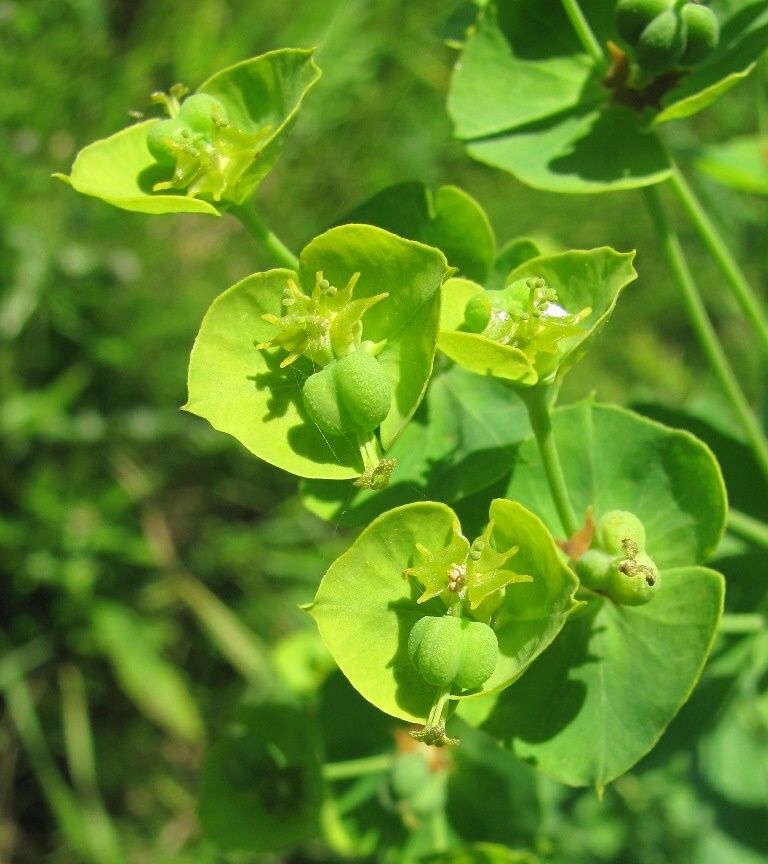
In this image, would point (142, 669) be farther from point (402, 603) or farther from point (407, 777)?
point (402, 603)

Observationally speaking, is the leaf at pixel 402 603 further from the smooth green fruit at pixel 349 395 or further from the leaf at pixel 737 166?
the leaf at pixel 737 166

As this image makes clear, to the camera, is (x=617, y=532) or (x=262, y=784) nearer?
(x=617, y=532)

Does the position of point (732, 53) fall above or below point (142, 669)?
above

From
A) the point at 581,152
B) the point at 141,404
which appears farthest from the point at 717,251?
the point at 141,404

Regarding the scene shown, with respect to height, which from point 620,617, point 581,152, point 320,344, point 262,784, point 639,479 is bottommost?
point 262,784

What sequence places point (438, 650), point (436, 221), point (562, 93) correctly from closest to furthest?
point (438, 650) < point (436, 221) < point (562, 93)

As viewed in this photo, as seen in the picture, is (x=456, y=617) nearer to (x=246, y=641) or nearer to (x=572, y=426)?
(x=572, y=426)

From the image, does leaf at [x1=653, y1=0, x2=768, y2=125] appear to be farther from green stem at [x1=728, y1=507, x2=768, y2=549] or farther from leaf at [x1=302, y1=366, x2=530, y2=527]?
green stem at [x1=728, y1=507, x2=768, y2=549]

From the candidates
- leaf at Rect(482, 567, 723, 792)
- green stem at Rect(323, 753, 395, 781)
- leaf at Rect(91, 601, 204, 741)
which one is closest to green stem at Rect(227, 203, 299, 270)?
leaf at Rect(482, 567, 723, 792)
